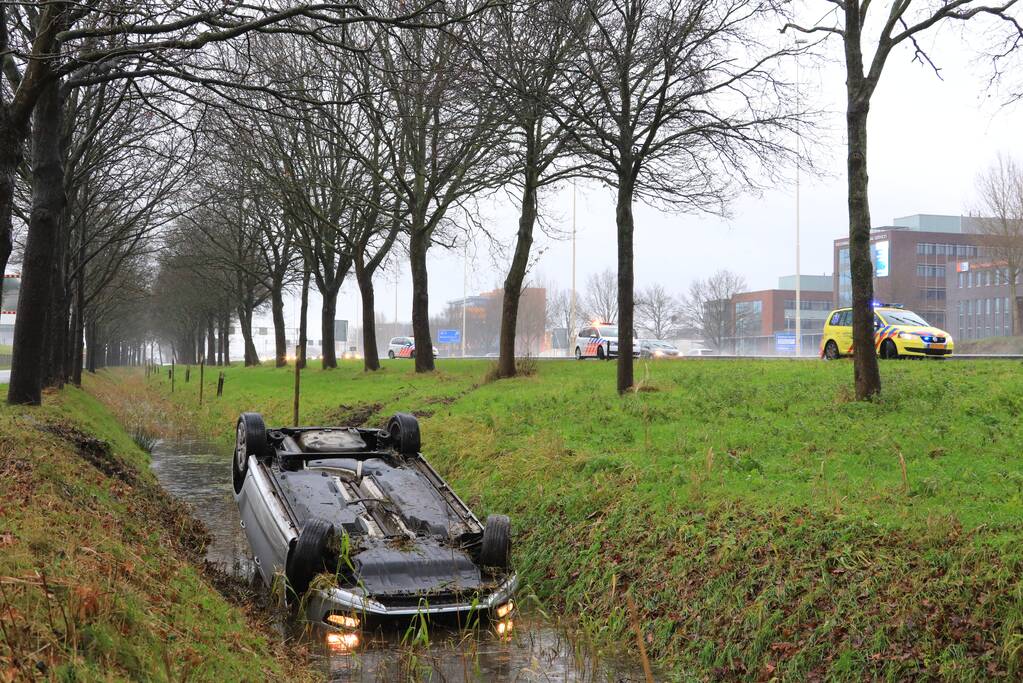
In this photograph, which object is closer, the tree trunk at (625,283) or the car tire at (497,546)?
the car tire at (497,546)

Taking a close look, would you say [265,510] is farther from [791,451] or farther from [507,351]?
[507,351]

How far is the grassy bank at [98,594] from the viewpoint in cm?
428

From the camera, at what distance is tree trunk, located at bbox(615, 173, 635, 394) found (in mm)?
18297

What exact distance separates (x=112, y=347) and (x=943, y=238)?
82277 mm

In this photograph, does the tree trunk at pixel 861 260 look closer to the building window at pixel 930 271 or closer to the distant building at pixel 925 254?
the distant building at pixel 925 254

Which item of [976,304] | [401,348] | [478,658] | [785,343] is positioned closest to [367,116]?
[478,658]

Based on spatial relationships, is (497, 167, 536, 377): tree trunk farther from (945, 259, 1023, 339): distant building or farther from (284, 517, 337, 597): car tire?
(945, 259, 1023, 339): distant building

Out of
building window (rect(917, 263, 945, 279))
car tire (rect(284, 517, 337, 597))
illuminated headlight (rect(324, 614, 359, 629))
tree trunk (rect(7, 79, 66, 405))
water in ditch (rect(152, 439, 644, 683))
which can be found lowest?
water in ditch (rect(152, 439, 644, 683))

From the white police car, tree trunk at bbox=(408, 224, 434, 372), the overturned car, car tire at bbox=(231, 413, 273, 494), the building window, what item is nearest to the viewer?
the overturned car

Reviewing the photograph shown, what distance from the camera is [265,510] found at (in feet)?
31.3

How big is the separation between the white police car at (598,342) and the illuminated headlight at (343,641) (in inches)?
1182

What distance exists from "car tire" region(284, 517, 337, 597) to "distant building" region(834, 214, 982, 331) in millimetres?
78232

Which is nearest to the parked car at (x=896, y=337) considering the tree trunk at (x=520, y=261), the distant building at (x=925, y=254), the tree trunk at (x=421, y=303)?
the tree trunk at (x=520, y=261)

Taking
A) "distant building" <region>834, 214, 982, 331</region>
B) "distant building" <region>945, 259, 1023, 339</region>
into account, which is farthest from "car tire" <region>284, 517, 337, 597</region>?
"distant building" <region>834, 214, 982, 331</region>
